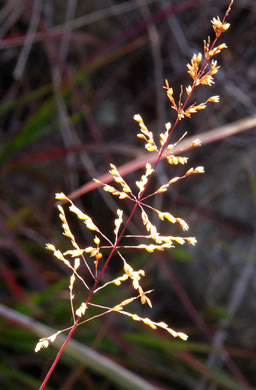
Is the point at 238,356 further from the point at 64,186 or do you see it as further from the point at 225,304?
the point at 64,186

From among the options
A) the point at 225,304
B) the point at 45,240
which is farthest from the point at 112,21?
the point at 225,304

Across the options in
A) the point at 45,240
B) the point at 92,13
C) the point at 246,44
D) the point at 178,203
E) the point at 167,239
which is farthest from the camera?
the point at 92,13

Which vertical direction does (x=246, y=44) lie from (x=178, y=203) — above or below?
above

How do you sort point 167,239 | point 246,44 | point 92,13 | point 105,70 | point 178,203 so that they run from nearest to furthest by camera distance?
→ point 167,239 < point 178,203 < point 246,44 < point 92,13 < point 105,70

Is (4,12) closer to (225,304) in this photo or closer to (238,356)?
(225,304)

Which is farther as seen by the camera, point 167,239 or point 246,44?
point 246,44

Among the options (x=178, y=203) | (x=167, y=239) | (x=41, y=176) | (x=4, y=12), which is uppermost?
(x=4, y=12)
